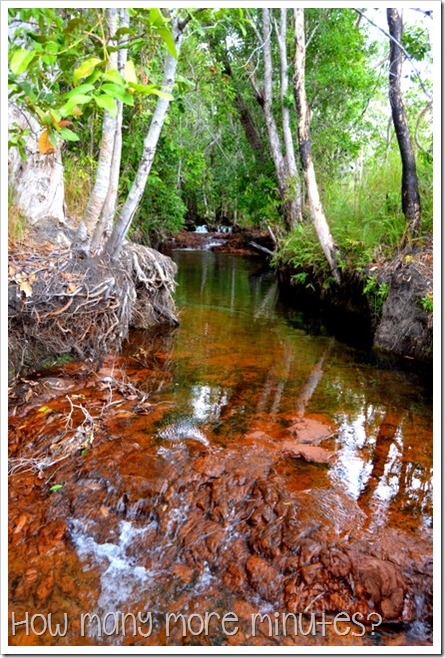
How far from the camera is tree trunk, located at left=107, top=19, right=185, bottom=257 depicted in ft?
16.1

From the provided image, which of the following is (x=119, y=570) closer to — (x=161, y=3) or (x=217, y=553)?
(x=217, y=553)

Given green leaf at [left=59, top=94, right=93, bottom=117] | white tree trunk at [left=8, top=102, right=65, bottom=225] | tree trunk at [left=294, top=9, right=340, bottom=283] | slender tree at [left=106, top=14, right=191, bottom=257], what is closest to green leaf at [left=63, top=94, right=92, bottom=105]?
green leaf at [left=59, top=94, right=93, bottom=117]

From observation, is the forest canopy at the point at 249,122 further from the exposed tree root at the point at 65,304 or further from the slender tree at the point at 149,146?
the exposed tree root at the point at 65,304

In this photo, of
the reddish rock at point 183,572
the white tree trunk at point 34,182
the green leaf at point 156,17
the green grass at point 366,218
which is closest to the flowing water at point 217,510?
the reddish rock at point 183,572

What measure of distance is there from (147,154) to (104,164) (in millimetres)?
523

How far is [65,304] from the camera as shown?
4.93 meters

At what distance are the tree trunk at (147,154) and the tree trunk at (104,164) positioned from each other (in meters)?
0.28

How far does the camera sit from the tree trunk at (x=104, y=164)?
16.7 ft

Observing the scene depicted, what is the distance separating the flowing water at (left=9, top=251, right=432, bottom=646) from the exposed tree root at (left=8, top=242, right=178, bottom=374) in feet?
1.07

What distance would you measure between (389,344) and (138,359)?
3.42m

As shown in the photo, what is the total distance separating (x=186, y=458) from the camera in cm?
356

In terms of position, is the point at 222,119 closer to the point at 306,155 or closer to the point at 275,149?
the point at 275,149

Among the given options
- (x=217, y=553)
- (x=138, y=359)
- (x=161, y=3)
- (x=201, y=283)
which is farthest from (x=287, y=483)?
(x=201, y=283)

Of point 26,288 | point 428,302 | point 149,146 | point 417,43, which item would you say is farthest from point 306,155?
point 26,288
